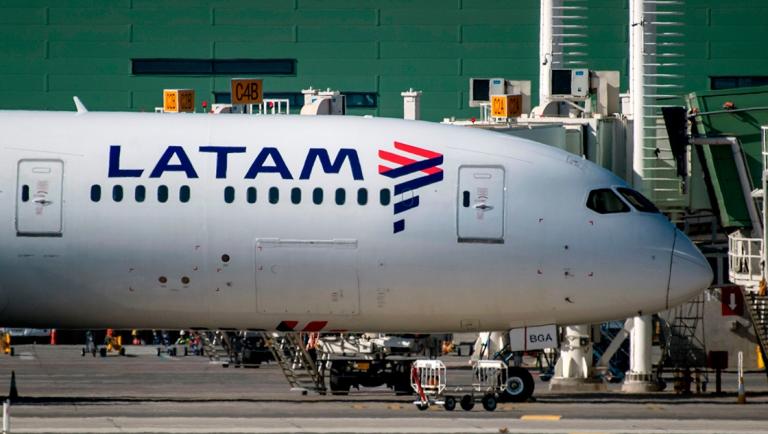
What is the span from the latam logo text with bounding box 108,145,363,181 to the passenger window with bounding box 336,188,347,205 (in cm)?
37

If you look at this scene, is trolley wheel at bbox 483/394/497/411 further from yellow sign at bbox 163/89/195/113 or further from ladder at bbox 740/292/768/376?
yellow sign at bbox 163/89/195/113

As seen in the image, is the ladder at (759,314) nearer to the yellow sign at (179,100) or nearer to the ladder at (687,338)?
the ladder at (687,338)

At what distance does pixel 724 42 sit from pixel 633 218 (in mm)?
65791

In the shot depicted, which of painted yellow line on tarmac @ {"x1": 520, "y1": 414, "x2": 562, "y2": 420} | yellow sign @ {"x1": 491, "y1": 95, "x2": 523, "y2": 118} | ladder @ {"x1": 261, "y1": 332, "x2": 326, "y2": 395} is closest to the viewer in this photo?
painted yellow line on tarmac @ {"x1": 520, "y1": 414, "x2": 562, "y2": 420}

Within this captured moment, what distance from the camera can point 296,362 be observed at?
140ft

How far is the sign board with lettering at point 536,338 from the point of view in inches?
1372

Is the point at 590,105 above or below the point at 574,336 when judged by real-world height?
above

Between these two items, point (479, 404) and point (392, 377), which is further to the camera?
point (392, 377)

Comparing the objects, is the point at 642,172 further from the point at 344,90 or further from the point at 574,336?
the point at 344,90

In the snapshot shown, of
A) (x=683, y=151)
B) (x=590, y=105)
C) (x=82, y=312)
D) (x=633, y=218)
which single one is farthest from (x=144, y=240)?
(x=590, y=105)

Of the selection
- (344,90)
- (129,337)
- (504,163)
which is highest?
(344,90)

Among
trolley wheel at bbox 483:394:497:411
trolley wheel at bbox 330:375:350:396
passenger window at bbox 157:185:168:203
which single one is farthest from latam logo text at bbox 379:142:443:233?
trolley wheel at bbox 330:375:350:396

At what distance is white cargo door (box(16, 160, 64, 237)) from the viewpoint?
33500mm

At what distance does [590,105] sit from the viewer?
1887 inches
